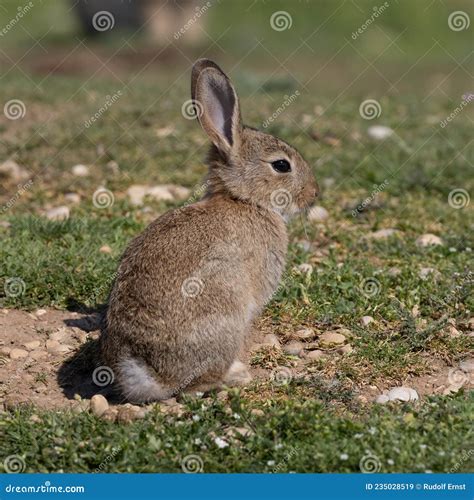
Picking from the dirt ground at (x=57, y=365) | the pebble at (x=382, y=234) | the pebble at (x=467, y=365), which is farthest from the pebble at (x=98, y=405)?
the pebble at (x=382, y=234)

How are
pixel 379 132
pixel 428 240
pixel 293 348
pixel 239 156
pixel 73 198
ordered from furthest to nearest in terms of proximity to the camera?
pixel 379 132 < pixel 73 198 < pixel 428 240 < pixel 239 156 < pixel 293 348

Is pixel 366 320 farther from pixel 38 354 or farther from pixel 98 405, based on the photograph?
pixel 38 354

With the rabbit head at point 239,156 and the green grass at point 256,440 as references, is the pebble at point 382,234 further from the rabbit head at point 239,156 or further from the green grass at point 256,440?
the green grass at point 256,440

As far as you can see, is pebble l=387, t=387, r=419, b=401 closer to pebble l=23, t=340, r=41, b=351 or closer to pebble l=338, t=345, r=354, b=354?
pebble l=338, t=345, r=354, b=354

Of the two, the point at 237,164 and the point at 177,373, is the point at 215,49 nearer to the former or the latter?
the point at 237,164

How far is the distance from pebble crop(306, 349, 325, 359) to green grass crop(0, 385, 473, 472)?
797 millimetres

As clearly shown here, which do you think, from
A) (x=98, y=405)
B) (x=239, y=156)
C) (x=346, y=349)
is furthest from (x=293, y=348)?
(x=98, y=405)

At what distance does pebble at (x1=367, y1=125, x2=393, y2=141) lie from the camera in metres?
10.2

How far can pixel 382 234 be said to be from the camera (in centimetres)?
766

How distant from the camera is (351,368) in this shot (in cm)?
541

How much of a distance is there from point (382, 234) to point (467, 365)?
7.68 ft

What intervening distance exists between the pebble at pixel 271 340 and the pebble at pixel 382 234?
194 cm

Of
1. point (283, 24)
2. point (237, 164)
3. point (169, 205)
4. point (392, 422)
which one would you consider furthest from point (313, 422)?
point (283, 24)

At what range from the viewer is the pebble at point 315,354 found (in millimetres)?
5621
